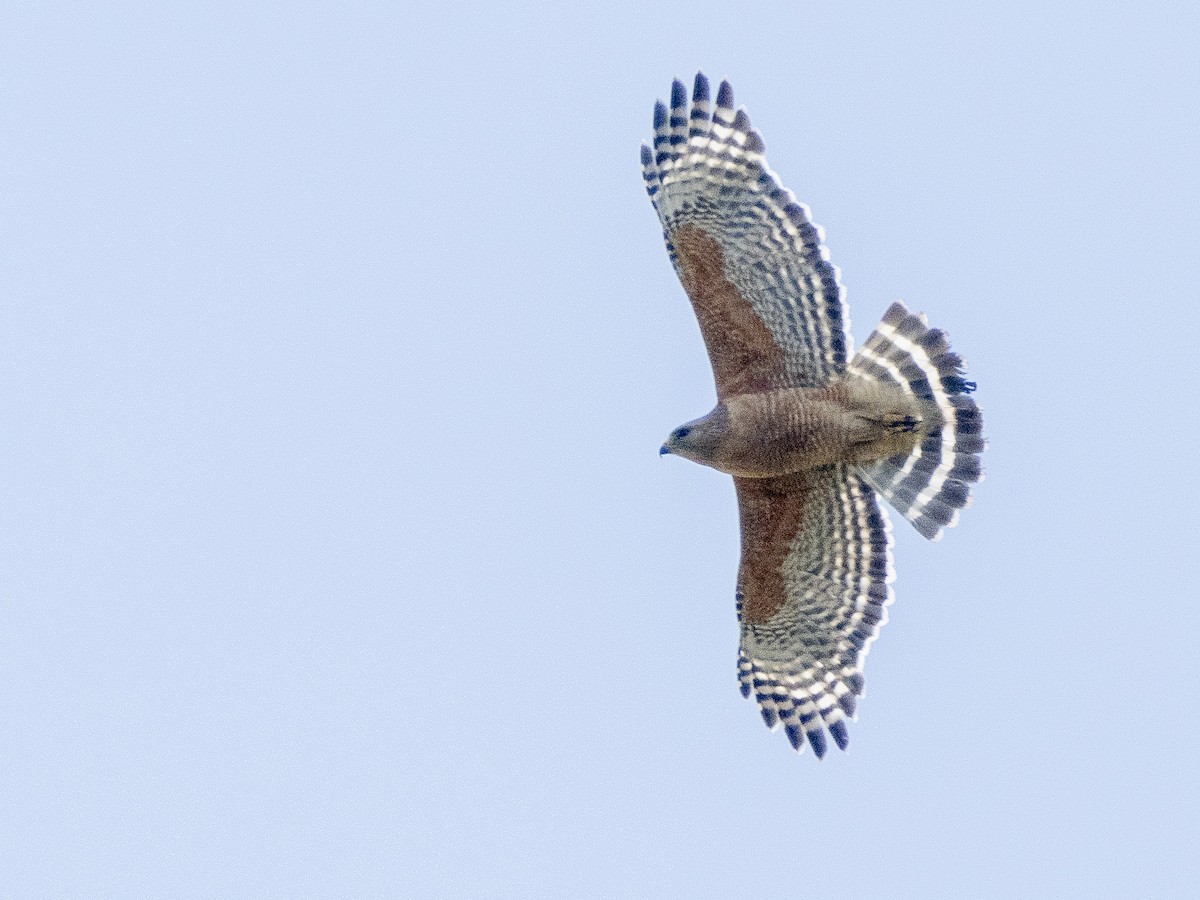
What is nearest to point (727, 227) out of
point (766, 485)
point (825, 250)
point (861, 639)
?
point (825, 250)

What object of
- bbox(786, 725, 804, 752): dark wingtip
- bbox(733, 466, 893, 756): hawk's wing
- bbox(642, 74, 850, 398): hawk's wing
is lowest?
bbox(786, 725, 804, 752): dark wingtip

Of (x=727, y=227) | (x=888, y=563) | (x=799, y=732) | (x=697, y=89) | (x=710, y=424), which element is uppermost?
(x=697, y=89)

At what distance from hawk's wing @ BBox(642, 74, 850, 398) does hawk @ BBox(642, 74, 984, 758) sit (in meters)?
0.01

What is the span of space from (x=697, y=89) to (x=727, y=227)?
1.12 m

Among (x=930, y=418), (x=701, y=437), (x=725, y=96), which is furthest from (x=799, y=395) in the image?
(x=725, y=96)

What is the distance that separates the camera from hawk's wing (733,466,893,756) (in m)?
16.1

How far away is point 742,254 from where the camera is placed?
15.5m

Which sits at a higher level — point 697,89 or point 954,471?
point 697,89

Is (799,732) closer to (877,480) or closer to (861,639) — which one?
(861,639)

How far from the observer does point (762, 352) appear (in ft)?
51.6

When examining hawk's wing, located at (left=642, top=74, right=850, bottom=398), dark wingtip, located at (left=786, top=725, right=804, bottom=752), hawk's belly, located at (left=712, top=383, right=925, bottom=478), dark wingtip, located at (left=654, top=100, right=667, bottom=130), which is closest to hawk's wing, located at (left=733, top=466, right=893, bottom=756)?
dark wingtip, located at (left=786, top=725, right=804, bottom=752)

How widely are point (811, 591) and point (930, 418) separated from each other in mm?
1599

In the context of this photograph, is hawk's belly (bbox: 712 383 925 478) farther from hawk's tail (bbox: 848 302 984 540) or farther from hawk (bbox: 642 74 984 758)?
hawk's tail (bbox: 848 302 984 540)

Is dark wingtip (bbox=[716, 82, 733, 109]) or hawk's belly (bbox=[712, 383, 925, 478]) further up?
dark wingtip (bbox=[716, 82, 733, 109])
